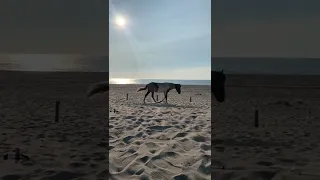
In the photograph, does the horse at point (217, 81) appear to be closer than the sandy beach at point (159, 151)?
No

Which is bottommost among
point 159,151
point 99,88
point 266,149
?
point 266,149

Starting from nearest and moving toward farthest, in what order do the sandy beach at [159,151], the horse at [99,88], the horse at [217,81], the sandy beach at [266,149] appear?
the sandy beach at [159,151]
the sandy beach at [266,149]
the horse at [217,81]
the horse at [99,88]

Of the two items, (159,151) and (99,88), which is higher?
(99,88)

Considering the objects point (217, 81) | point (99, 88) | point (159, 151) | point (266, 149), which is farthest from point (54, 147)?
point (99, 88)

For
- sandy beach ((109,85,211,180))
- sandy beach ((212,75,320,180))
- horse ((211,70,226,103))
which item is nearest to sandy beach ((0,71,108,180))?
sandy beach ((109,85,211,180))

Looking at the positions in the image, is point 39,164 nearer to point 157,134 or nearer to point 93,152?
point 93,152

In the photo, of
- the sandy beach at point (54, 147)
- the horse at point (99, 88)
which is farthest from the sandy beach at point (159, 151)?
the horse at point (99, 88)

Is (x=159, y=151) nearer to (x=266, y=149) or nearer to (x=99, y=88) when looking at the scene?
(x=266, y=149)

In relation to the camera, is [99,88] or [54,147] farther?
[99,88]

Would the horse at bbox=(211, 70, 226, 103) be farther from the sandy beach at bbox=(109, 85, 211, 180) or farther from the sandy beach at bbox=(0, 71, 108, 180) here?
the sandy beach at bbox=(0, 71, 108, 180)

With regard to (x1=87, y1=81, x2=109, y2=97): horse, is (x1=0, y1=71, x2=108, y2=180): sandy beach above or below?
below

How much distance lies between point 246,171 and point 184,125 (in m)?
4.29

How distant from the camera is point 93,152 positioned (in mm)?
6160

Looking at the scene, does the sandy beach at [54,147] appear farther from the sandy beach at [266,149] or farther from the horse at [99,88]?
the horse at [99,88]
